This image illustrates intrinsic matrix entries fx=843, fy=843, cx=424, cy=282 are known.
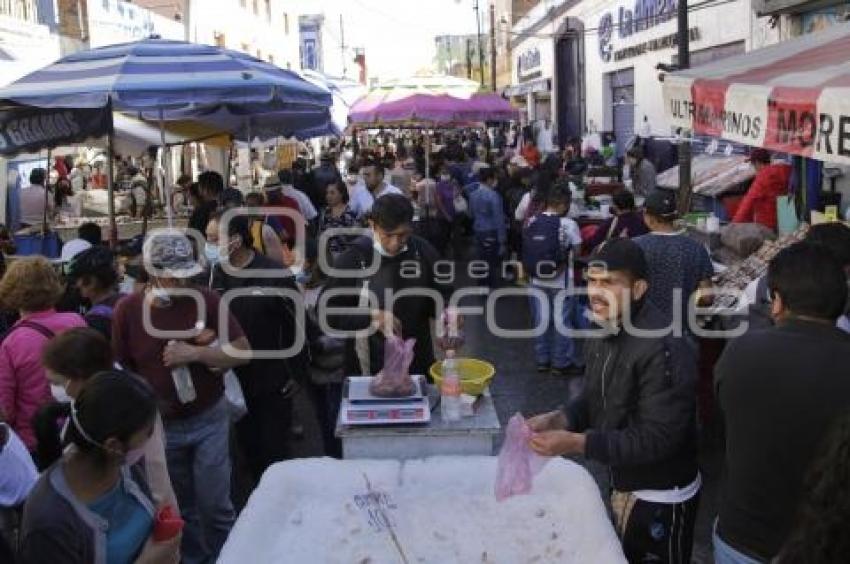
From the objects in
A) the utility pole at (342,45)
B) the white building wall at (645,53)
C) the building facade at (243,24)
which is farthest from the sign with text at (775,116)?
the utility pole at (342,45)

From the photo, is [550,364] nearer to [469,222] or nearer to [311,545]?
[311,545]

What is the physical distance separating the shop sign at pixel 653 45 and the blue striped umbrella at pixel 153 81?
1113cm

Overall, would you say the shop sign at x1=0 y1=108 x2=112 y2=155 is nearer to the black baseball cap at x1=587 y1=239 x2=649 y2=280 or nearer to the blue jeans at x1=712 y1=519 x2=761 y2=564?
the black baseball cap at x1=587 y1=239 x2=649 y2=280

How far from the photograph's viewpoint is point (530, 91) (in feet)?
112

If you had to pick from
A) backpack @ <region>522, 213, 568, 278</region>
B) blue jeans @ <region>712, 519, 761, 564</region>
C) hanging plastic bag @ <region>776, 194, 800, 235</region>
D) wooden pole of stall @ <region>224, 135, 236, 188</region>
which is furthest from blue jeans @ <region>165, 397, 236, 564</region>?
wooden pole of stall @ <region>224, 135, 236, 188</region>

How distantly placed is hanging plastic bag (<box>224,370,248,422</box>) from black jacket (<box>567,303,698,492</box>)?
2037 millimetres

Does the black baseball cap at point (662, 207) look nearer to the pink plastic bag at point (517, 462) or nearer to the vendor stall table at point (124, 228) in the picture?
the pink plastic bag at point (517, 462)

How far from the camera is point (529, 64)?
37438 millimetres

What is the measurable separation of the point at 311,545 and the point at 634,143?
16.3 m

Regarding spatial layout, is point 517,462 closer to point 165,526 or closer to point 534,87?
point 165,526

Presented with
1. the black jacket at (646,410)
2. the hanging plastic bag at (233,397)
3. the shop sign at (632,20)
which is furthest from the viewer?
the shop sign at (632,20)

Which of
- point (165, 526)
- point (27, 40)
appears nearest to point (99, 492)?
point (165, 526)

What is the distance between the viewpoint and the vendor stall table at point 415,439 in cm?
361

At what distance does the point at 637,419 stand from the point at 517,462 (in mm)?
454
